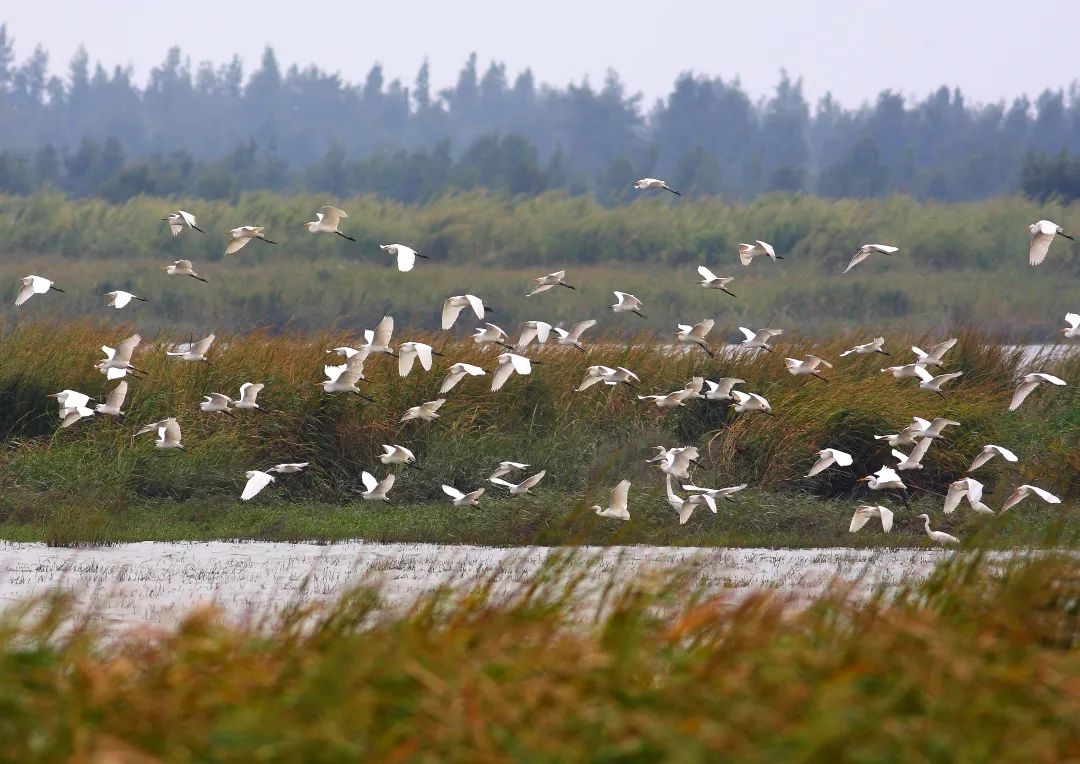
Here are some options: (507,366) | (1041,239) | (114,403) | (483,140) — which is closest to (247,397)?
(114,403)

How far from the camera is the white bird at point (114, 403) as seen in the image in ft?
47.8

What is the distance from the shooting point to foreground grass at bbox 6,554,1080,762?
5090 millimetres

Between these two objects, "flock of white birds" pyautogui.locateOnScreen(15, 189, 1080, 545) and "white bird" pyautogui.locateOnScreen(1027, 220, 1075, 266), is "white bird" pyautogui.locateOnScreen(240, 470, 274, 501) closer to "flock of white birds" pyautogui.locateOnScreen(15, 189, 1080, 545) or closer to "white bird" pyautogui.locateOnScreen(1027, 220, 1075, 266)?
"flock of white birds" pyautogui.locateOnScreen(15, 189, 1080, 545)

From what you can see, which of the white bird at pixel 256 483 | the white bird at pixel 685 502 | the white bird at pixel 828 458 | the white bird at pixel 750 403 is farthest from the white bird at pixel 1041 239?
the white bird at pixel 256 483

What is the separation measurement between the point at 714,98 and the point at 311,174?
45.0 metres

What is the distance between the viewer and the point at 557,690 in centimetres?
552

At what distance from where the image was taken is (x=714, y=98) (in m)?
117

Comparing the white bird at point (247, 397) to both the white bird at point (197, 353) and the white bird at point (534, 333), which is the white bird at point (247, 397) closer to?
the white bird at point (197, 353)

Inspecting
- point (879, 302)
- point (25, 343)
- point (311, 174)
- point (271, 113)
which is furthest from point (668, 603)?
point (271, 113)

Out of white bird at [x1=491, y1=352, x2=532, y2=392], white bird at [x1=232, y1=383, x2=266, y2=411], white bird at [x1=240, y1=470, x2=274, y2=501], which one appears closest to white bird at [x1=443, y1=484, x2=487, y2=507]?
white bird at [x1=491, y1=352, x2=532, y2=392]

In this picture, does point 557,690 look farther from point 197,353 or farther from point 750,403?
point 197,353

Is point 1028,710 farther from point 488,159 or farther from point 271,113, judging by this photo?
point 271,113

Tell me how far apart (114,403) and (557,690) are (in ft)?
33.3

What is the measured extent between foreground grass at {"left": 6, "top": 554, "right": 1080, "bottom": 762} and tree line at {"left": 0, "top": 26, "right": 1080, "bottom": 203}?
4438 cm
